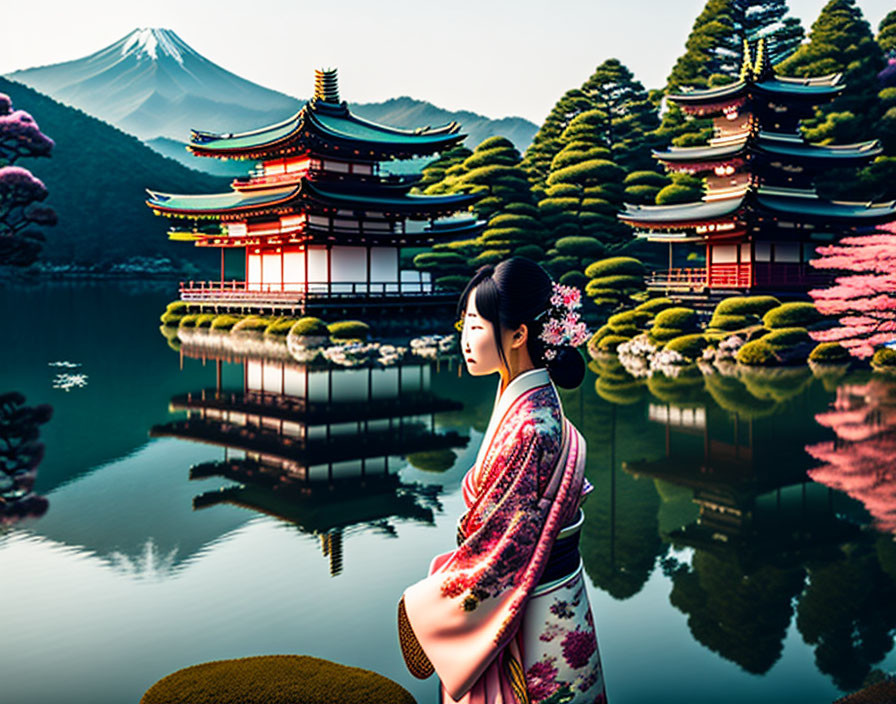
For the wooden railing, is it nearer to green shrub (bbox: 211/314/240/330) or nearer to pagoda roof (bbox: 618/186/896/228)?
green shrub (bbox: 211/314/240/330)

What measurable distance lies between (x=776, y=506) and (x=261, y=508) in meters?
6.26

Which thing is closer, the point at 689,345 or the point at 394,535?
the point at 394,535

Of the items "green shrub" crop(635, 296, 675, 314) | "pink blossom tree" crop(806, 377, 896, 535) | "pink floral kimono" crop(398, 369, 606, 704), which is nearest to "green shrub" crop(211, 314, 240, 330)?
"green shrub" crop(635, 296, 675, 314)

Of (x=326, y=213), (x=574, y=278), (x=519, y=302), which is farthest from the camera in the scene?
(x=574, y=278)

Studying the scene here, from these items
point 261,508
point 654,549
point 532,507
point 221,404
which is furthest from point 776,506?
point 221,404

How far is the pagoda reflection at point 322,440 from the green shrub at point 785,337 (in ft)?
33.3

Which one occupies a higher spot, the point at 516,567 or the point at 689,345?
the point at 689,345

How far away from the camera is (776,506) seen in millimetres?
9586

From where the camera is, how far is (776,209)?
27297 millimetres

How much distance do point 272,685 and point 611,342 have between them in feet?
80.4

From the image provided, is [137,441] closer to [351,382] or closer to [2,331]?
[351,382]

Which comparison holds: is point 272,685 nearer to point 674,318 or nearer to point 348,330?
point 674,318

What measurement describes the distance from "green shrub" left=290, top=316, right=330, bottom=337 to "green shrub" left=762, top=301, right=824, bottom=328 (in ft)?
48.1

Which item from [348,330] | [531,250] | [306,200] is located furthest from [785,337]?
[306,200]
